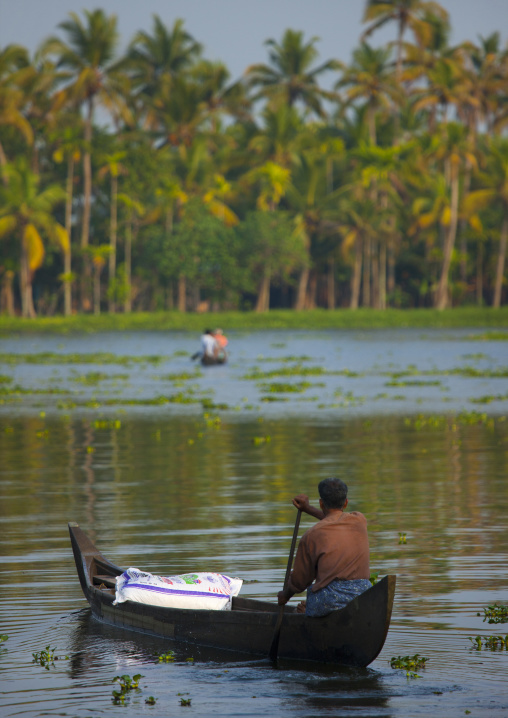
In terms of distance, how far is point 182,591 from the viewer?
30.5ft

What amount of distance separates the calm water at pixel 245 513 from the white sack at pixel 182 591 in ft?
1.10

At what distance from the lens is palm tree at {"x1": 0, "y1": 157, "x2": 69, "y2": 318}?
69.3 meters

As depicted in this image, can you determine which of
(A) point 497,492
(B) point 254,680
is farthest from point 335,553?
(A) point 497,492

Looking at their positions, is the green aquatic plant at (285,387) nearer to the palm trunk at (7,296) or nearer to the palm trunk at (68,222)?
the palm trunk at (68,222)

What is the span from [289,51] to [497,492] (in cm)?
7215

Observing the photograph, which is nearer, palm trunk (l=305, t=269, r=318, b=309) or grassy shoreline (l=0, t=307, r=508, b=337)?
grassy shoreline (l=0, t=307, r=508, b=337)

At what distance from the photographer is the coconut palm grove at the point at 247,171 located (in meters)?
74.8

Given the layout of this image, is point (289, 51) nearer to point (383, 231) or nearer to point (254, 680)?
point (383, 231)

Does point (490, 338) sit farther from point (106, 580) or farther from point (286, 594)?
point (286, 594)

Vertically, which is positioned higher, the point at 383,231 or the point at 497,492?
the point at 383,231

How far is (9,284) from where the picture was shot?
7881 centimetres

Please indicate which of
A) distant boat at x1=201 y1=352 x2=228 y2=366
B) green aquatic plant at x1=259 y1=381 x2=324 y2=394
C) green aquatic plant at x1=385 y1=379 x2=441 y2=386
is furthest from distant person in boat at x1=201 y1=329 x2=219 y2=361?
green aquatic plant at x1=385 y1=379 x2=441 y2=386

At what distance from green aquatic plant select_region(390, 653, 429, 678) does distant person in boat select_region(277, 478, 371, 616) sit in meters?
0.56

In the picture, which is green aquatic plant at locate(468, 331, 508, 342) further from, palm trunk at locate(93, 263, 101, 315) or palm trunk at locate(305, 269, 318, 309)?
palm trunk at locate(305, 269, 318, 309)
